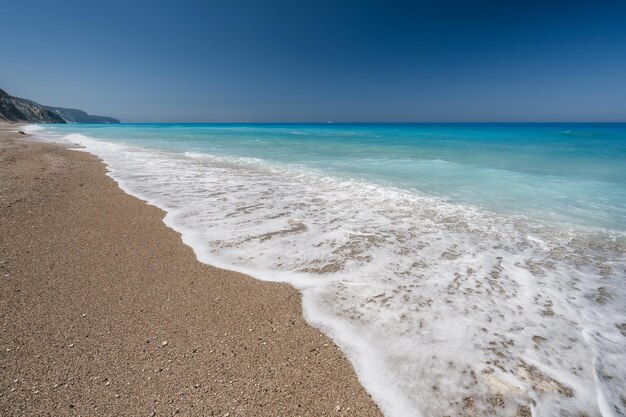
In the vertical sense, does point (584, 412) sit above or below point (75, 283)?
below

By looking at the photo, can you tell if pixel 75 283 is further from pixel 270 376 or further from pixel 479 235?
pixel 479 235

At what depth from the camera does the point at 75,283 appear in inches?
159

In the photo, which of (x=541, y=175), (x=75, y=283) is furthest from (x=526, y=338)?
(x=541, y=175)

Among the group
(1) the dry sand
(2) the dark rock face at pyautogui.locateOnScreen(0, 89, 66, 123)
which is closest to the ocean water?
(1) the dry sand

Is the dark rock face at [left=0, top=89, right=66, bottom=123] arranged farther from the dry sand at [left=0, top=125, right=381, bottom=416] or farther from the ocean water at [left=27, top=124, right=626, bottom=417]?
the dry sand at [left=0, top=125, right=381, bottom=416]

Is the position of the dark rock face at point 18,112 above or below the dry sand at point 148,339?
above

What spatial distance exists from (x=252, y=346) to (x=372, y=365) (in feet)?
4.04

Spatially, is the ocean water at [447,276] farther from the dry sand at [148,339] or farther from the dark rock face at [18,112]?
the dark rock face at [18,112]

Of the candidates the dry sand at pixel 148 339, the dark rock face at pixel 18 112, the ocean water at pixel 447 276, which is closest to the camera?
the dry sand at pixel 148 339

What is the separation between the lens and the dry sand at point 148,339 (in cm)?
250

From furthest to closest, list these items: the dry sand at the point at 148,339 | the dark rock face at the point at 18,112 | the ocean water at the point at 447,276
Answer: the dark rock face at the point at 18,112 < the ocean water at the point at 447,276 < the dry sand at the point at 148,339

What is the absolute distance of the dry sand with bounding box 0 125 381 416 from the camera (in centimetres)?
250

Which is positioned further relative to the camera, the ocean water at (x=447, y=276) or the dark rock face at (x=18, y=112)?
the dark rock face at (x=18, y=112)

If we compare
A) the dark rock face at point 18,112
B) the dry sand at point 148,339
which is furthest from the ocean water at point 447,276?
the dark rock face at point 18,112
